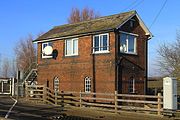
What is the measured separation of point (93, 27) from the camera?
32.3 m

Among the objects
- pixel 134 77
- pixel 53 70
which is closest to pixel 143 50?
pixel 134 77

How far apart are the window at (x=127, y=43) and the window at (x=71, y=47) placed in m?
4.71

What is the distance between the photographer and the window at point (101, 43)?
30.3 metres

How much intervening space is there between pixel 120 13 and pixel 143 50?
13.0 ft

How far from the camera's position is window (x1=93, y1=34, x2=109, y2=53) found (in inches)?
1192

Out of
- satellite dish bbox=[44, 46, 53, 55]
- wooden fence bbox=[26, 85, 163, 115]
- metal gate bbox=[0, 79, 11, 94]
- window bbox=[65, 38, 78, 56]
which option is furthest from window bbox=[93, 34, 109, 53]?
metal gate bbox=[0, 79, 11, 94]

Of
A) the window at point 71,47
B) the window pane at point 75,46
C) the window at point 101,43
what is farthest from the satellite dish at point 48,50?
the window at point 101,43

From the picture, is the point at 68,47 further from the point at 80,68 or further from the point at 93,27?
the point at 93,27

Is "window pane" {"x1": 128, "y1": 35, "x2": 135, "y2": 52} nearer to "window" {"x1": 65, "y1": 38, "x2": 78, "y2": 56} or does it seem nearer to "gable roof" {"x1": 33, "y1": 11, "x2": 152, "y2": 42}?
"gable roof" {"x1": 33, "y1": 11, "x2": 152, "y2": 42}

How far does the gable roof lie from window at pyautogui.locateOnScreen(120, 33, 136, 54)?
1379mm

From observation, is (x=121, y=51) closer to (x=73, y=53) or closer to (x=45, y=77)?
(x=73, y=53)

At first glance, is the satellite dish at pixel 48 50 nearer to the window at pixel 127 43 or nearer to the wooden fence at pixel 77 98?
the wooden fence at pixel 77 98

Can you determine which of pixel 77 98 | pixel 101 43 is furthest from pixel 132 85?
pixel 77 98

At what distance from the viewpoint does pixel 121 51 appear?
30.2 meters
